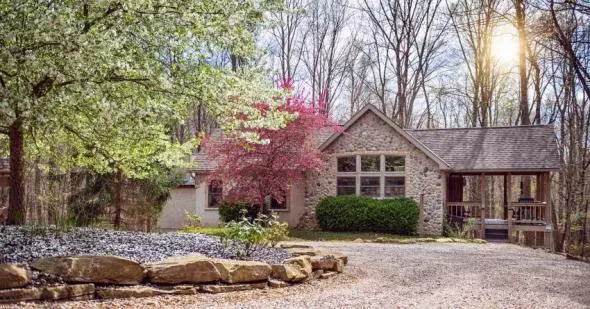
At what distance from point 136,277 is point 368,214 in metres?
12.3

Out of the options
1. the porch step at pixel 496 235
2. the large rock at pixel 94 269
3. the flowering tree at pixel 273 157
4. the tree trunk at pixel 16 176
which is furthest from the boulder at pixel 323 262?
A: the porch step at pixel 496 235

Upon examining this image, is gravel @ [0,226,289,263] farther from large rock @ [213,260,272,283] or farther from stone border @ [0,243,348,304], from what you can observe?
large rock @ [213,260,272,283]

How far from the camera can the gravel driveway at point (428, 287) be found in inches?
253

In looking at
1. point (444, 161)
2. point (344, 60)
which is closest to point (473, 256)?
point (444, 161)

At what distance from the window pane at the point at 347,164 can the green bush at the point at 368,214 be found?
1.16 m

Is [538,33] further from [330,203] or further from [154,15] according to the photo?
[330,203]

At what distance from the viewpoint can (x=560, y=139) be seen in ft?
78.1

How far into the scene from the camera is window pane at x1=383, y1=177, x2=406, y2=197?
1842cm

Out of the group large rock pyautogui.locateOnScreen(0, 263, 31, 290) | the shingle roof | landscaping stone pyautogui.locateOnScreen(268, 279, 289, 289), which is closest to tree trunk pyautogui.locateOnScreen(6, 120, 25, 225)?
large rock pyautogui.locateOnScreen(0, 263, 31, 290)

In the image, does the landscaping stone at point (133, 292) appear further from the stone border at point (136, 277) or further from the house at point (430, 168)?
the house at point (430, 168)

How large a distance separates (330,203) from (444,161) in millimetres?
4155

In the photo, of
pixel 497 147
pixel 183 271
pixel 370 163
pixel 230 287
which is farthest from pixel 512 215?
pixel 183 271

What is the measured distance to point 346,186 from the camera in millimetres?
19062

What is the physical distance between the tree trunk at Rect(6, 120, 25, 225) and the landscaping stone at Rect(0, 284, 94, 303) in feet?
9.75
